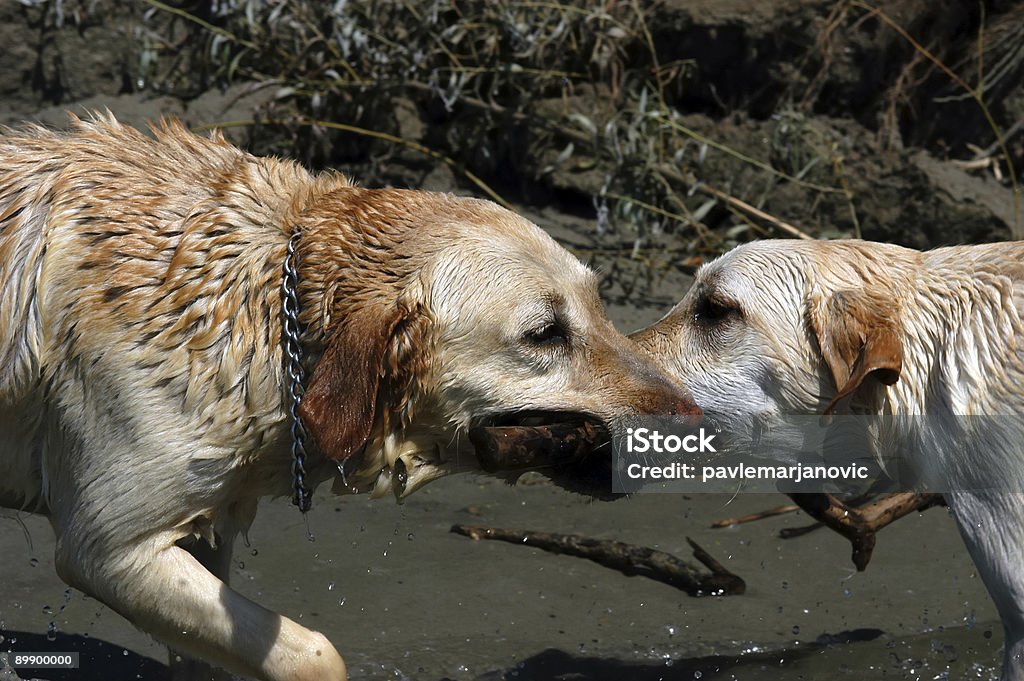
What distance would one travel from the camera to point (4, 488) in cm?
431

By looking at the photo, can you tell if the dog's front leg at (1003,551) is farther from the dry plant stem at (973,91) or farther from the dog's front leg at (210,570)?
the dry plant stem at (973,91)

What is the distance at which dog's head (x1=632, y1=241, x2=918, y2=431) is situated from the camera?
4250 millimetres

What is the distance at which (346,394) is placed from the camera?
3764 millimetres

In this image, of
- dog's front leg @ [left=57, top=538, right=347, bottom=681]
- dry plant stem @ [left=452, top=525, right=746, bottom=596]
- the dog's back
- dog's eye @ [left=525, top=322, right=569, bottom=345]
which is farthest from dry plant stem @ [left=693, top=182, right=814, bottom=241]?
dog's front leg @ [left=57, top=538, right=347, bottom=681]

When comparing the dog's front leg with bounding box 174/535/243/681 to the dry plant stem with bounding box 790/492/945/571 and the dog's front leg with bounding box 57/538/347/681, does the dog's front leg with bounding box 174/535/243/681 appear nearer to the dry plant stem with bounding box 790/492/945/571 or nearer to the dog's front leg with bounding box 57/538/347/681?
the dog's front leg with bounding box 57/538/347/681

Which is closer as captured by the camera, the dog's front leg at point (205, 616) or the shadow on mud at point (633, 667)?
the dog's front leg at point (205, 616)

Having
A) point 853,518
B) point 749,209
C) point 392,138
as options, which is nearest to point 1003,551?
point 853,518

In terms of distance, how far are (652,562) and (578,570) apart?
1.22 ft

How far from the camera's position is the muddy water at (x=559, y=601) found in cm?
500

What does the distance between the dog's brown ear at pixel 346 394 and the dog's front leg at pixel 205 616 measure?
1.85ft

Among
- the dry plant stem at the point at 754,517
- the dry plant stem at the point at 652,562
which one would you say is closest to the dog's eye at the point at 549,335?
the dry plant stem at the point at 652,562

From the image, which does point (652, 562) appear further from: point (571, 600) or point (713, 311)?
point (713, 311)

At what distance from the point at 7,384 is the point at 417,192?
1473 mm

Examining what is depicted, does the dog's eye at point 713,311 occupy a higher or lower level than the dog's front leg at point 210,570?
higher
